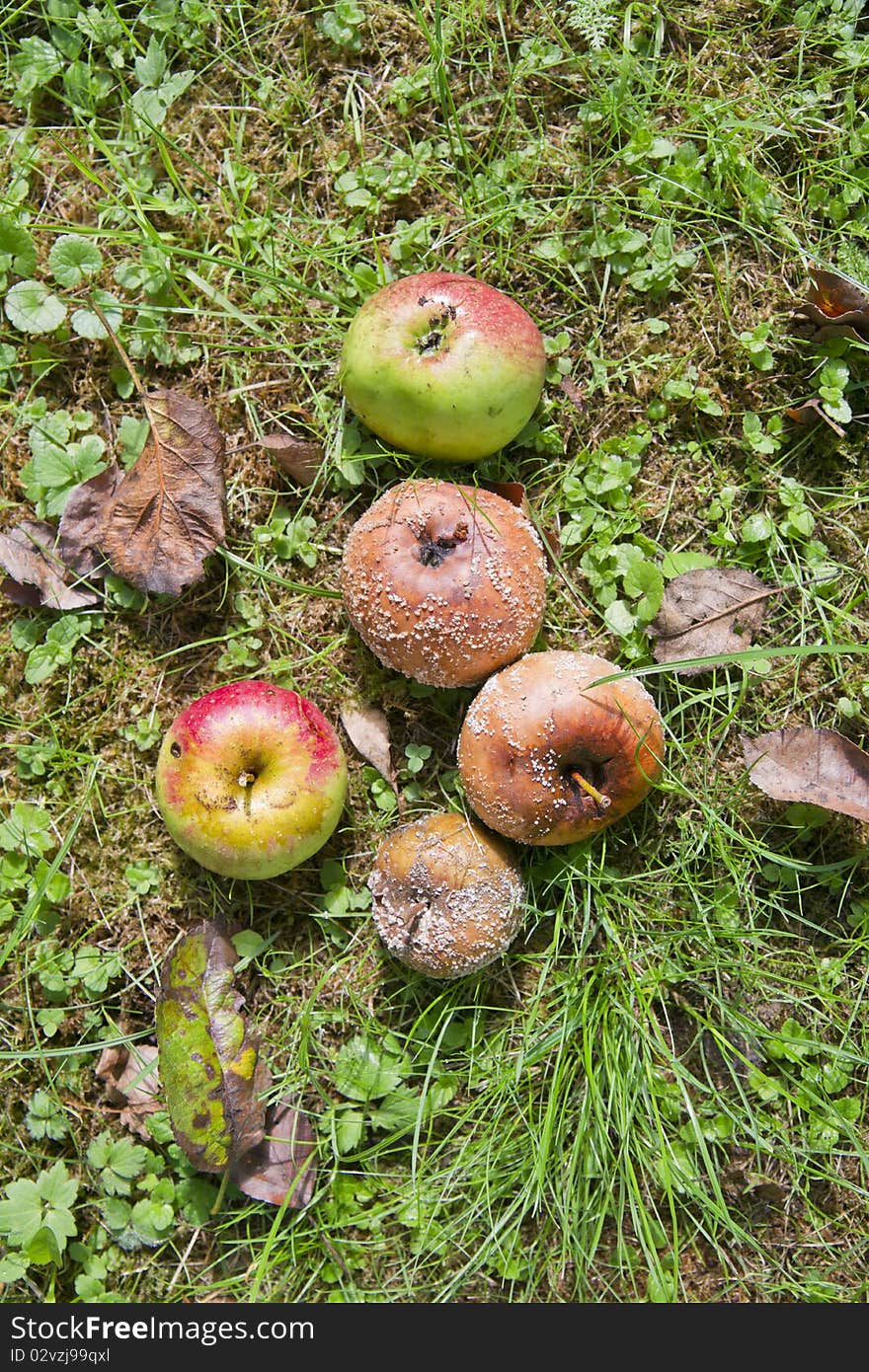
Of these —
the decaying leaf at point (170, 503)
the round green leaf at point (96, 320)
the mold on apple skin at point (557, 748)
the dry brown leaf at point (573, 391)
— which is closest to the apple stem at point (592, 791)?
the mold on apple skin at point (557, 748)

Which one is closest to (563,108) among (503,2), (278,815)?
(503,2)

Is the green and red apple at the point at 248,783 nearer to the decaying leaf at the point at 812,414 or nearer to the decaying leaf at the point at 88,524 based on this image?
the decaying leaf at the point at 88,524

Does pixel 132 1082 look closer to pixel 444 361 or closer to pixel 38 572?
pixel 38 572

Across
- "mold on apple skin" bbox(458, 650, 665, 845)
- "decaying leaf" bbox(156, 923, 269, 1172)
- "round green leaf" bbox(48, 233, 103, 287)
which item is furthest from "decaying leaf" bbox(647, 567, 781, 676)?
"round green leaf" bbox(48, 233, 103, 287)

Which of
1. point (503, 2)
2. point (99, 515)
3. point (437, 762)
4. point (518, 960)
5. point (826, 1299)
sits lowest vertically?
point (826, 1299)

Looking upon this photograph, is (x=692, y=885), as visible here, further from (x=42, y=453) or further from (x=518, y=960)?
(x=42, y=453)

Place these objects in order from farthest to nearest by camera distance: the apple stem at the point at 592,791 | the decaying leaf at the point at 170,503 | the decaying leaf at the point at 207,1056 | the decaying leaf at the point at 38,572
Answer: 1. the decaying leaf at the point at 38,572
2. the decaying leaf at the point at 170,503
3. the decaying leaf at the point at 207,1056
4. the apple stem at the point at 592,791

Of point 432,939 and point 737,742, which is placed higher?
point 737,742

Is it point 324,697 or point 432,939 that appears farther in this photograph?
point 324,697
